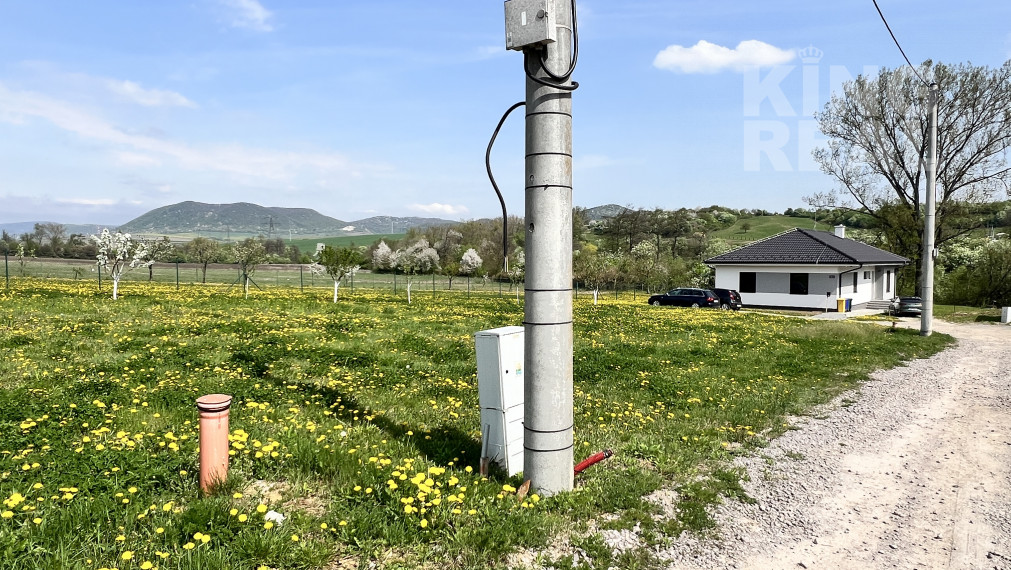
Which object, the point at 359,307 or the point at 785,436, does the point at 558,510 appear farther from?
the point at 359,307

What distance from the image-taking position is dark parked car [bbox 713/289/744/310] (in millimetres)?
29922

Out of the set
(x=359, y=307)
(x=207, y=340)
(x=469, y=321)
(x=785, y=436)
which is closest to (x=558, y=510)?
(x=785, y=436)

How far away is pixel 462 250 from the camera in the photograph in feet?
289

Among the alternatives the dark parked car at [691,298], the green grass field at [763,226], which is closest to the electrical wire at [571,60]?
the dark parked car at [691,298]

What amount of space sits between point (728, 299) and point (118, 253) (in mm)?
29225

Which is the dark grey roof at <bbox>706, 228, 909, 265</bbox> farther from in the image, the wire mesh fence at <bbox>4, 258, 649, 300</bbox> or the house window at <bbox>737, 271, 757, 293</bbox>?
the wire mesh fence at <bbox>4, 258, 649, 300</bbox>

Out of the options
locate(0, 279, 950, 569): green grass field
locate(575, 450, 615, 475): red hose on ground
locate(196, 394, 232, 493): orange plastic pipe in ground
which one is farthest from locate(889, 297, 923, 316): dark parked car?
locate(196, 394, 232, 493): orange plastic pipe in ground

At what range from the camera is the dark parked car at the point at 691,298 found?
98.3 ft

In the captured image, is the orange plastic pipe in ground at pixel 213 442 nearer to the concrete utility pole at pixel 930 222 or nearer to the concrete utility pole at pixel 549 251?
the concrete utility pole at pixel 549 251

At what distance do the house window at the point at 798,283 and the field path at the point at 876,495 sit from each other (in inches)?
1033

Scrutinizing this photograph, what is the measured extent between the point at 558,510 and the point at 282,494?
6.73ft

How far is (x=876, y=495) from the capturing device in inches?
184

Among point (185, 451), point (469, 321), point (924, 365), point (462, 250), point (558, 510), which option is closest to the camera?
point (558, 510)

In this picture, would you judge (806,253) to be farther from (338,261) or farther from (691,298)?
(338,261)
